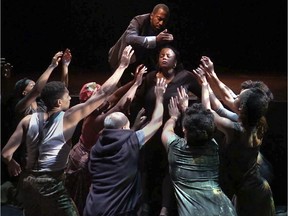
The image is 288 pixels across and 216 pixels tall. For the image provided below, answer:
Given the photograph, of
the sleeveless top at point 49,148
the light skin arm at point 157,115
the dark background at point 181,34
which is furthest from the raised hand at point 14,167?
the light skin arm at point 157,115

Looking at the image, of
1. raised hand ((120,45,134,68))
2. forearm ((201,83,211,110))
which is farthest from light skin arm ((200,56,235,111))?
raised hand ((120,45,134,68))

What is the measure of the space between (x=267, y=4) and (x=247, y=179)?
258cm

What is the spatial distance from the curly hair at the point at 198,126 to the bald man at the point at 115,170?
32cm

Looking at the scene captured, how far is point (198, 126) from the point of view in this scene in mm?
3783

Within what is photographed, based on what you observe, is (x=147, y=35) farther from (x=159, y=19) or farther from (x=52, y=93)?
(x=52, y=93)

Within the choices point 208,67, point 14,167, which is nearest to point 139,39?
point 208,67

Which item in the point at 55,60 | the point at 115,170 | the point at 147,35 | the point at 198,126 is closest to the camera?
the point at 198,126

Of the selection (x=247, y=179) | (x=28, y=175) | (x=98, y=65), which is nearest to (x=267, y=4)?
(x=98, y=65)

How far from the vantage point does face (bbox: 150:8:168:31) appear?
4.72 metres

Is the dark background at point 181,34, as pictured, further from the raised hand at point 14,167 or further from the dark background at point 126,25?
the raised hand at point 14,167

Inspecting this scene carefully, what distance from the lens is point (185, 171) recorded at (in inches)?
151

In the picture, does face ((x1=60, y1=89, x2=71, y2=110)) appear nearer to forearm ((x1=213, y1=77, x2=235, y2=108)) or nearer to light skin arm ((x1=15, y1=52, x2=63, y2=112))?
light skin arm ((x1=15, y1=52, x2=63, y2=112))

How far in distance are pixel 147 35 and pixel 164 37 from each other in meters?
0.17

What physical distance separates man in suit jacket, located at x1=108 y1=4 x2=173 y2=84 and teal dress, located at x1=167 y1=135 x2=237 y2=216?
1.01 metres
